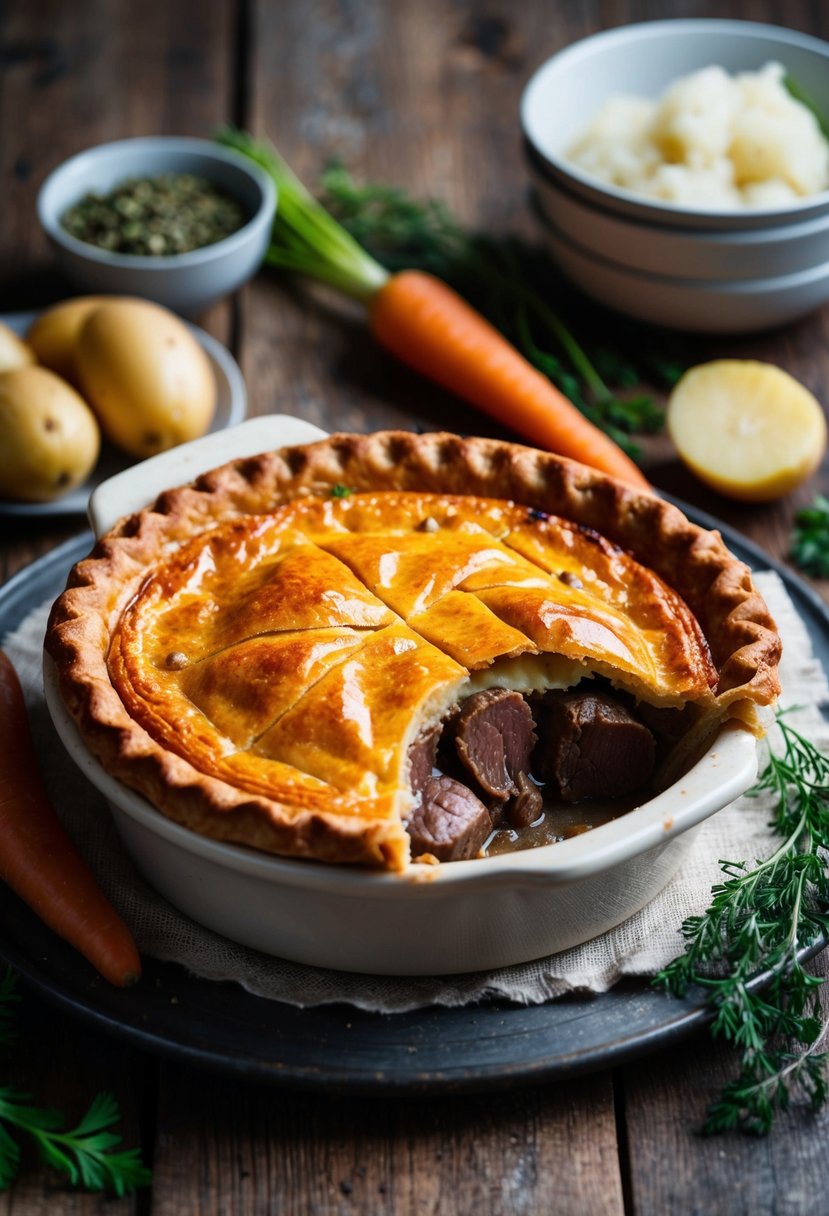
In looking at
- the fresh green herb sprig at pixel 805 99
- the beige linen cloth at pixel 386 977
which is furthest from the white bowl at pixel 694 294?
the beige linen cloth at pixel 386 977

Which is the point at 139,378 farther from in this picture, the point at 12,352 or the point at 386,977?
the point at 386,977

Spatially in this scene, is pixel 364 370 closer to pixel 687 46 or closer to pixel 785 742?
pixel 687 46

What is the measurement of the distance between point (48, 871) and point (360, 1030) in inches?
30.5

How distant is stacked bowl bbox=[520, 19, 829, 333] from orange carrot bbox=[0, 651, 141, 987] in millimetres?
2807

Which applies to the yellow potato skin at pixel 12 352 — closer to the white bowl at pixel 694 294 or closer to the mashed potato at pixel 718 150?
the white bowl at pixel 694 294

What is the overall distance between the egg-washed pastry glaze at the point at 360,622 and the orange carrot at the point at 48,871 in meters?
0.33

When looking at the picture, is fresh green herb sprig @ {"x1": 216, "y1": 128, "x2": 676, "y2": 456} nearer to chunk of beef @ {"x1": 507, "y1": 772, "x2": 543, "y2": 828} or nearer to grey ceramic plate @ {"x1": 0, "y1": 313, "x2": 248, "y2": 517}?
grey ceramic plate @ {"x1": 0, "y1": 313, "x2": 248, "y2": 517}

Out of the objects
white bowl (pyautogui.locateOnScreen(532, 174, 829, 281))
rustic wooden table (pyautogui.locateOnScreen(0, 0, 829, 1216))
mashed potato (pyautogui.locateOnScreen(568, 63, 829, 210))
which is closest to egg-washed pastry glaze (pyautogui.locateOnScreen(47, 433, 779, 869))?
rustic wooden table (pyautogui.locateOnScreen(0, 0, 829, 1216))

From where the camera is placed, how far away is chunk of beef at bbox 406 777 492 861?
293cm

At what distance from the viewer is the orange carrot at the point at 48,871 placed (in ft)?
9.50

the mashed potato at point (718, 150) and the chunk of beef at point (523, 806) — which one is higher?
the mashed potato at point (718, 150)

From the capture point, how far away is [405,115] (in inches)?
256

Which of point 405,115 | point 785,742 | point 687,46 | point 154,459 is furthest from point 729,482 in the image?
point 405,115

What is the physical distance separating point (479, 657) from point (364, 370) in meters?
2.45
